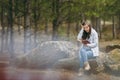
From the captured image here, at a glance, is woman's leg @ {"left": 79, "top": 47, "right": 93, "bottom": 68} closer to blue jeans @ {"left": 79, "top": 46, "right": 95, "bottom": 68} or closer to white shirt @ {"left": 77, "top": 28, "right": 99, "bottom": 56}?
blue jeans @ {"left": 79, "top": 46, "right": 95, "bottom": 68}

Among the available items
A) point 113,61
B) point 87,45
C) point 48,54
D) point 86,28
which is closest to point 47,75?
point 87,45

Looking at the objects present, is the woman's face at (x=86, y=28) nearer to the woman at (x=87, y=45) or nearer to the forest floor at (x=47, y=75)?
the woman at (x=87, y=45)

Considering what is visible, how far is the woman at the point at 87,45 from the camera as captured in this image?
1438 centimetres

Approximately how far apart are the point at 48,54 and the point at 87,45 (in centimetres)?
447

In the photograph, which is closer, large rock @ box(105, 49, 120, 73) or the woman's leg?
the woman's leg

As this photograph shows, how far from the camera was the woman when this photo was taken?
47.2 ft

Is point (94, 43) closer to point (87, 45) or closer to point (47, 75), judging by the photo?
point (87, 45)

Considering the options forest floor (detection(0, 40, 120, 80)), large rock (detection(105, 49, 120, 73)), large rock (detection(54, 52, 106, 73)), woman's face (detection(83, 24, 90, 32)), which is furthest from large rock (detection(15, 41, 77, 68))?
woman's face (detection(83, 24, 90, 32))

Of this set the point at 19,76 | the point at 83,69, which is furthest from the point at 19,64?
the point at 83,69

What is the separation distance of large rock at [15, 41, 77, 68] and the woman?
369 cm

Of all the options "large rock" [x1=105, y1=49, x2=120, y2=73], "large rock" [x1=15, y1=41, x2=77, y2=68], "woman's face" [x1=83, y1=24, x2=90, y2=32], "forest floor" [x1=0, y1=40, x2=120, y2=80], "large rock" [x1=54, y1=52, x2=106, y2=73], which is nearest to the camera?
"woman's face" [x1=83, y1=24, x2=90, y2=32]

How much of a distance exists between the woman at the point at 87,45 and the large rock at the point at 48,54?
369 cm

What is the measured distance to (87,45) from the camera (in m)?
14.4

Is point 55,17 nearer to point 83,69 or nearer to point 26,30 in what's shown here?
point 26,30
